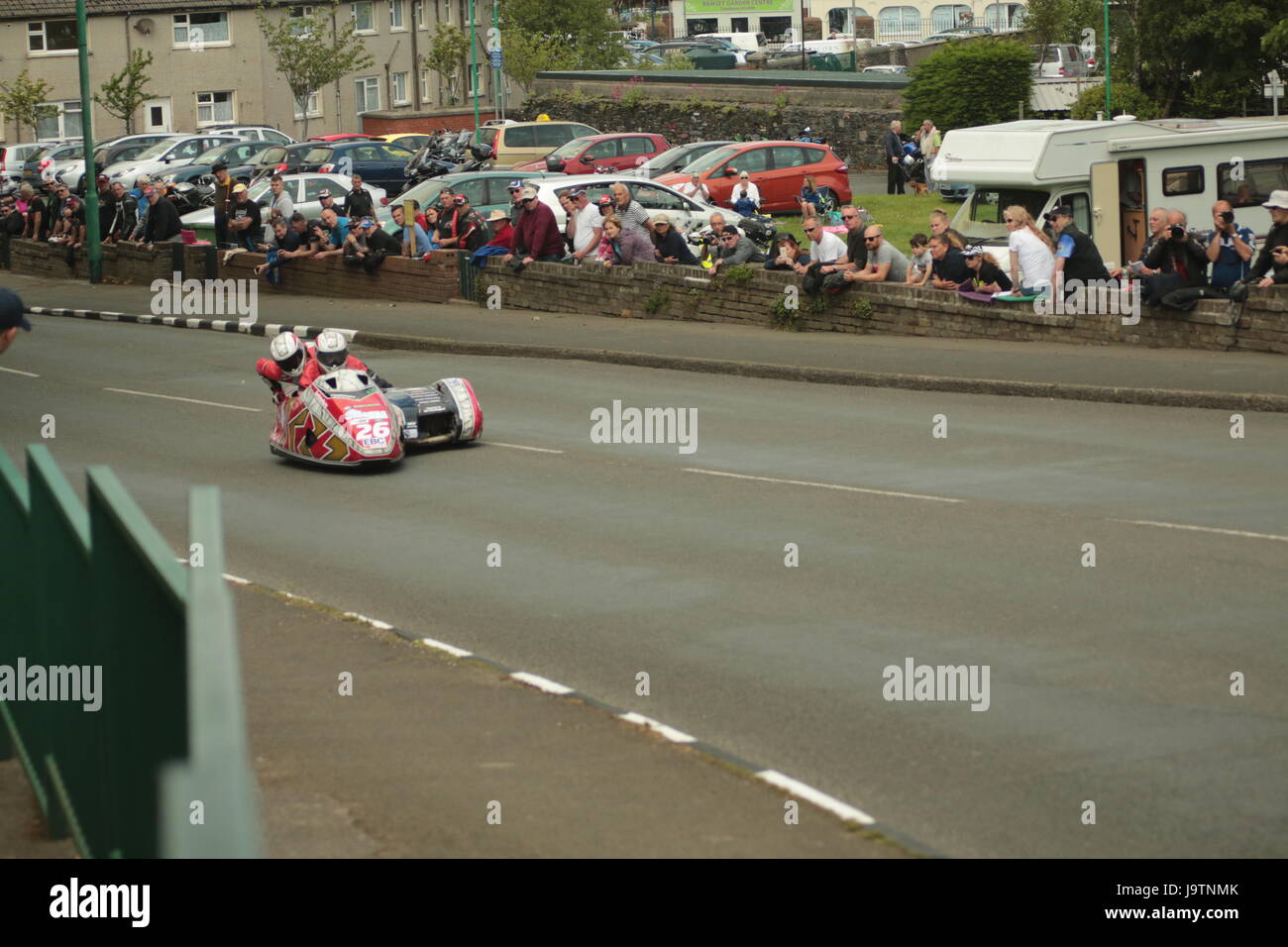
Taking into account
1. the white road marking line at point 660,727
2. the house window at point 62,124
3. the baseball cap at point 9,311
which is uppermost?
the house window at point 62,124

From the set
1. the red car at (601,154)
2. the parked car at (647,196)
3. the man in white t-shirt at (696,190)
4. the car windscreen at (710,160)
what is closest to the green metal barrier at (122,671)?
the parked car at (647,196)

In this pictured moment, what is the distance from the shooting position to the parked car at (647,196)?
103 feet

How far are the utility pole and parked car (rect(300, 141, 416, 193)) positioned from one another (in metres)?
Answer: 10.0

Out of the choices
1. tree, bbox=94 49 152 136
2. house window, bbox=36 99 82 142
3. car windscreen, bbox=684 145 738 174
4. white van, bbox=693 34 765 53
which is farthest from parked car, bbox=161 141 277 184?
white van, bbox=693 34 765 53

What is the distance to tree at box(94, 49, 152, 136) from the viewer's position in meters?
64.1

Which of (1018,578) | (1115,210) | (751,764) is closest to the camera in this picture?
(751,764)

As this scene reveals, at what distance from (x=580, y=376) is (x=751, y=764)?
1474 cm

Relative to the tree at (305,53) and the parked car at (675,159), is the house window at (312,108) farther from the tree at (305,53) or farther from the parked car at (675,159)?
the parked car at (675,159)

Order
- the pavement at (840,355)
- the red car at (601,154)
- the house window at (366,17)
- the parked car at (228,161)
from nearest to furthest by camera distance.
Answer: the pavement at (840,355)
the red car at (601,154)
the parked car at (228,161)
the house window at (366,17)

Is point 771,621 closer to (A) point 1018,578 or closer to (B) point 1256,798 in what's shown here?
(A) point 1018,578

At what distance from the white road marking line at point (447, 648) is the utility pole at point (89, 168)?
27372 mm

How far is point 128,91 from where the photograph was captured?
64375mm
